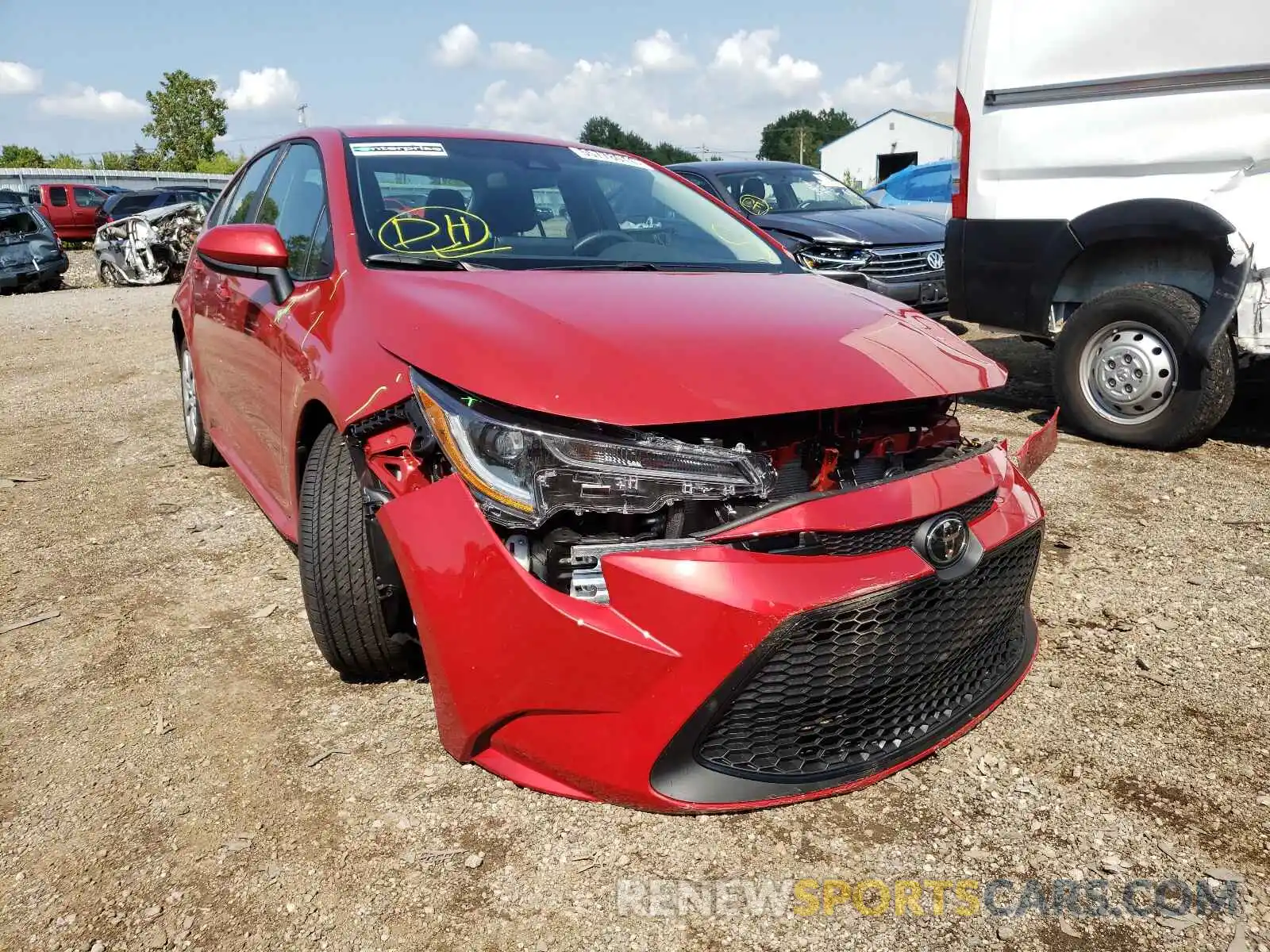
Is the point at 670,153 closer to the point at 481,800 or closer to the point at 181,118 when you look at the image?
the point at 181,118

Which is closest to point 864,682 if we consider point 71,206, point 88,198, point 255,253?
point 255,253

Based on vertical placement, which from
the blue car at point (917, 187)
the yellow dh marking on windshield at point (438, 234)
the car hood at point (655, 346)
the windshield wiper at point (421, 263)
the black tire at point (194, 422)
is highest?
the blue car at point (917, 187)

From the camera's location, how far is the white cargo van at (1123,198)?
162 inches

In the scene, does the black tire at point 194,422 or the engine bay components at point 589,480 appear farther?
the black tire at point 194,422

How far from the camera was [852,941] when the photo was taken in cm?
177

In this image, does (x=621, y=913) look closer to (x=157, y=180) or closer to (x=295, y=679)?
(x=295, y=679)

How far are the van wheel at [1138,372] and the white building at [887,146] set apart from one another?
5236 cm

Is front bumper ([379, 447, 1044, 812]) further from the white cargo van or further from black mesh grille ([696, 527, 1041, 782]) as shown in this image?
the white cargo van

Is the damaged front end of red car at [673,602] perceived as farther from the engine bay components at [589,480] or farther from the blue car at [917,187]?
the blue car at [917,187]

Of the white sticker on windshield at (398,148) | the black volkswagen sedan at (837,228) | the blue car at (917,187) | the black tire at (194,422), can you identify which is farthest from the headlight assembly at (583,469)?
the blue car at (917,187)

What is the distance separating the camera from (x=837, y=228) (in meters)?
7.82

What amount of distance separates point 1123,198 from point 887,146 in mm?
57401

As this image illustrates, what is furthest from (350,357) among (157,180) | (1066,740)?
(157,180)

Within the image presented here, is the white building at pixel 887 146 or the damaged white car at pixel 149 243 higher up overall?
the white building at pixel 887 146
